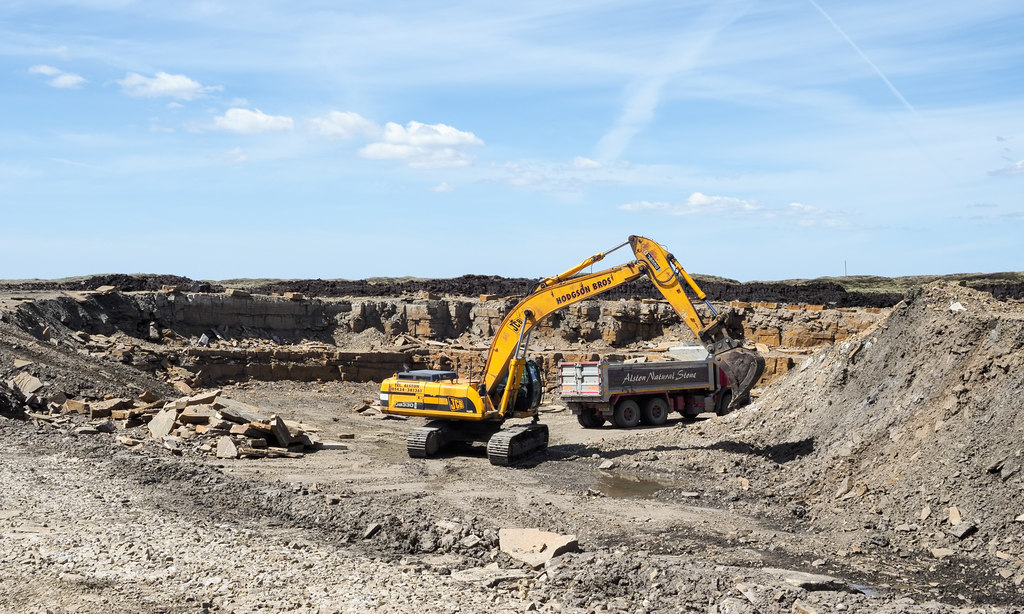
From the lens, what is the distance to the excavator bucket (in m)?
23.0

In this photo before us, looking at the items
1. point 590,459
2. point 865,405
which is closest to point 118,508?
point 590,459

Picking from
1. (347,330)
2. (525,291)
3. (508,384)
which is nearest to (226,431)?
(508,384)

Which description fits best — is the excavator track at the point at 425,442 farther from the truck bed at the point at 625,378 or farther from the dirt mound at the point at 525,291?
the dirt mound at the point at 525,291

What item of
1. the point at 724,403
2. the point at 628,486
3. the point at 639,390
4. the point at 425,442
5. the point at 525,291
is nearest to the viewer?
the point at 628,486

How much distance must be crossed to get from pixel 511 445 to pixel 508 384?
3.76 ft

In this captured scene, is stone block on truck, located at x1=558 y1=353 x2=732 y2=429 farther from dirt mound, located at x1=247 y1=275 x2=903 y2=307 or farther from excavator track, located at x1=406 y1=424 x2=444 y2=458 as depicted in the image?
dirt mound, located at x1=247 y1=275 x2=903 y2=307

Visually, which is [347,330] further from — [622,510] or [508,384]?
[622,510]

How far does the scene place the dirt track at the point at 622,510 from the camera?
8.92 m

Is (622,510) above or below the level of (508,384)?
below

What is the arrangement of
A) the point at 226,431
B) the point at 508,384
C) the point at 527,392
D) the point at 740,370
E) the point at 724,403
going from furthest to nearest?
1. the point at 740,370
2. the point at 724,403
3. the point at 226,431
4. the point at 527,392
5. the point at 508,384

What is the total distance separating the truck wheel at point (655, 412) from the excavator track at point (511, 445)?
5.07 meters

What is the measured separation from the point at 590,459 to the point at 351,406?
10909 millimetres

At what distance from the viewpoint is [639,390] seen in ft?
73.2

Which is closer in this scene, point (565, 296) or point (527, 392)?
point (565, 296)
